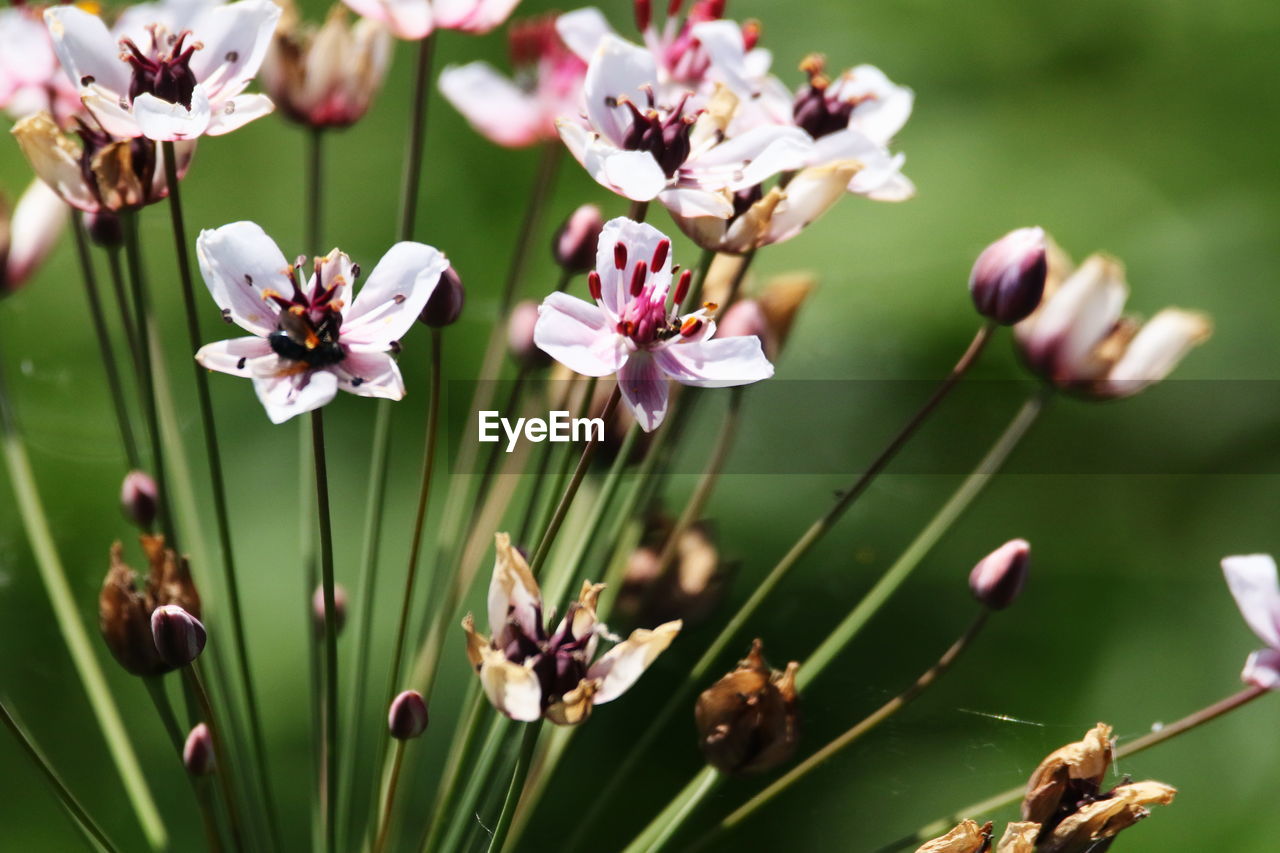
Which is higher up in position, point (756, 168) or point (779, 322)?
point (756, 168)

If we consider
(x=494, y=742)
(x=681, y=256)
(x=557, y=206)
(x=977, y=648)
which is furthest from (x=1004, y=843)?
(x=557, y=206)

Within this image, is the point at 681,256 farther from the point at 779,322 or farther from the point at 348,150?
the point at 779,322

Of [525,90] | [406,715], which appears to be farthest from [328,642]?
[525,90]

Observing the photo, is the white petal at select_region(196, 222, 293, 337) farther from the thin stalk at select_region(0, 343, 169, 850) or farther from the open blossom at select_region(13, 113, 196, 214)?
the thin stalk at select_region(0, 343, 169, 850)

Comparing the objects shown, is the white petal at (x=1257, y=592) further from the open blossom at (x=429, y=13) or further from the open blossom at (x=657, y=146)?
the open blossom at (x=429, y=13)

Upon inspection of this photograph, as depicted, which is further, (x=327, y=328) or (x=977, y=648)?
(x=977, y=648)

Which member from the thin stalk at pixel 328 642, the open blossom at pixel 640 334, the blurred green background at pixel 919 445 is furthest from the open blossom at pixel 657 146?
the blurred green background at pixel 919 445

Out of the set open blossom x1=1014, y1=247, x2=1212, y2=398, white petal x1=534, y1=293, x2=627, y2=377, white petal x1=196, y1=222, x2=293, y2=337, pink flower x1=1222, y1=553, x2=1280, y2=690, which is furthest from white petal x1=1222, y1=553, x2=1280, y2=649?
white petal x1=196, y1=222, x2=293, y2=337

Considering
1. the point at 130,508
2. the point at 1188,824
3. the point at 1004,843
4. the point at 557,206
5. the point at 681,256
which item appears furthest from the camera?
the point at 557,206
